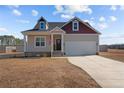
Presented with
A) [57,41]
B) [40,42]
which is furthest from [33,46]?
[57,41]

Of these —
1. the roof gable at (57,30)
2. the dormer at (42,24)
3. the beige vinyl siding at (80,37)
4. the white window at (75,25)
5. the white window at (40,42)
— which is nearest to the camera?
the roof gable at (57,30)

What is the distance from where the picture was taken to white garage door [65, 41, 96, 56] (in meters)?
27.7

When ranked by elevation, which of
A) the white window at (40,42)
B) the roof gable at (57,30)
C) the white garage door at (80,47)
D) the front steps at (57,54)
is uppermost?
the roof gable at (57,30)

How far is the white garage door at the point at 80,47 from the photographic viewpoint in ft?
91.0

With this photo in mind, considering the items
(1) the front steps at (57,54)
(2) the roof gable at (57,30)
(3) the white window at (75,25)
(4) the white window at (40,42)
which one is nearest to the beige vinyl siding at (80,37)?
(3) the white window at (75,25)

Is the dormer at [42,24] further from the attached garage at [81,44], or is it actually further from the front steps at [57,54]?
the front steps at [57,54]

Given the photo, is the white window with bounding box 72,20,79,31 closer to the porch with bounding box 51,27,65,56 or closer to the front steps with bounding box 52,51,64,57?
the porch with bounding box 51,27,65,56

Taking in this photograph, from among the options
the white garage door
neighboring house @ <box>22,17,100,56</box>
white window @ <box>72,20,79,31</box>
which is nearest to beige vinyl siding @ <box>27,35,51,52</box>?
neighboring house @ <box>22,17,100,56</box>

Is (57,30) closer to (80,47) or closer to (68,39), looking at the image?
(68,39)

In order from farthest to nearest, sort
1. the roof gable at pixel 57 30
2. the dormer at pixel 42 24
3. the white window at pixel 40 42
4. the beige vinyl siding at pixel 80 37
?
the beige vinyl siding at pixel 80 37
the dormer at pixel 42 24
the white window at pixel 40 42
the roof gable at pixel 57 30
